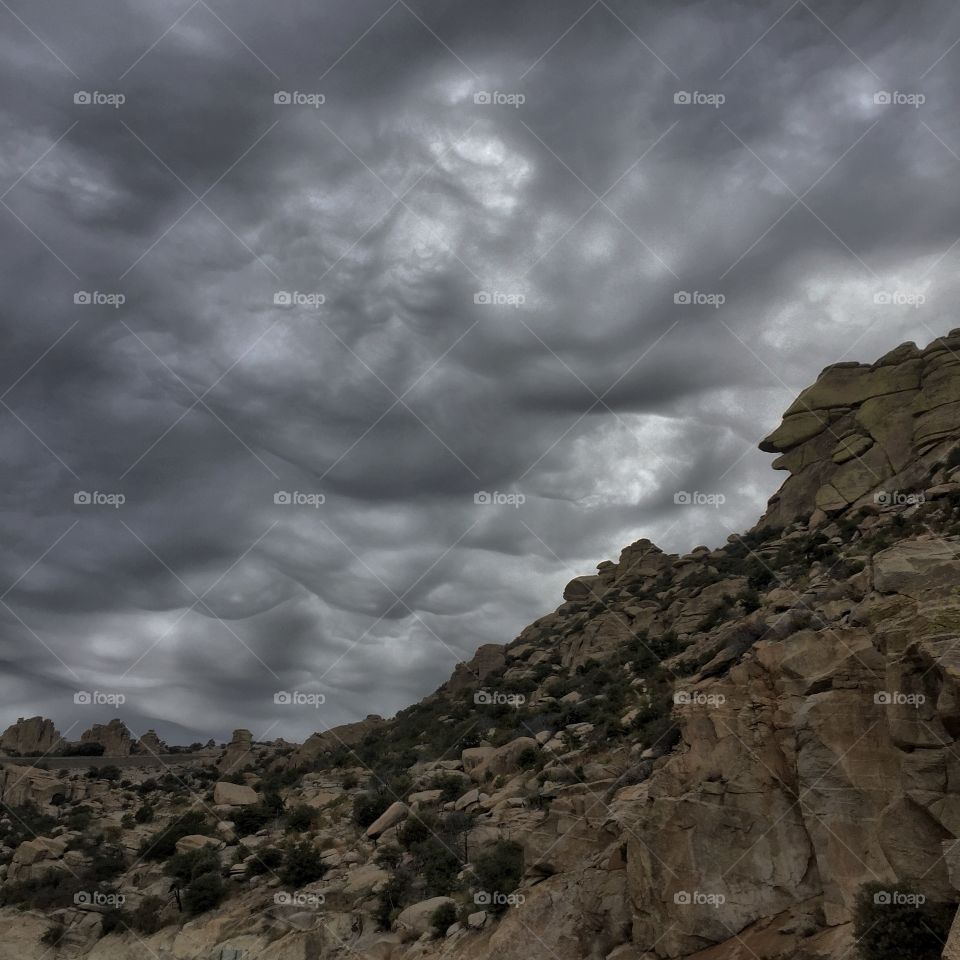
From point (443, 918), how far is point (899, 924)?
1480 centimetres

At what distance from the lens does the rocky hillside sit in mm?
14766

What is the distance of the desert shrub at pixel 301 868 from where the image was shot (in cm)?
3081

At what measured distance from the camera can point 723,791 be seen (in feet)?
57.7

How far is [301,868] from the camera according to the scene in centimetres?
3095

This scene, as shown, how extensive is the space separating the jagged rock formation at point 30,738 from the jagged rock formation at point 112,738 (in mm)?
3473

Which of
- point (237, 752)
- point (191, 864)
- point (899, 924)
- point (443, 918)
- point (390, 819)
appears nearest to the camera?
point (899, 924)

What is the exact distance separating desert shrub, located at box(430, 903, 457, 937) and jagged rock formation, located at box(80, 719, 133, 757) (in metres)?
75.2

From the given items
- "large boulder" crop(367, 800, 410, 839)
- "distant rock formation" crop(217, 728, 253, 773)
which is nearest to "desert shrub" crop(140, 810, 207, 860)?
"large boulder" crop(367, 800, 410, 839)

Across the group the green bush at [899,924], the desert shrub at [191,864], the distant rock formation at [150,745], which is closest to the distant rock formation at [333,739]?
the desert shrub at [191,864]

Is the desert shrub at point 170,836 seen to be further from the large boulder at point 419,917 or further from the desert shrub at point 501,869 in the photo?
the desert shrub at point 501,869

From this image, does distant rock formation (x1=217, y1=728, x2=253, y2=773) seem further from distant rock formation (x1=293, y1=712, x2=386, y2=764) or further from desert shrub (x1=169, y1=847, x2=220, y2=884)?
desert shrub (x1=169, y1=847, x2=220, y2=884)

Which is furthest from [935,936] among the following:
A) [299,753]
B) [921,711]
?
[299,753]

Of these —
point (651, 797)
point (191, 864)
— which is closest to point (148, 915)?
point (191, 864)

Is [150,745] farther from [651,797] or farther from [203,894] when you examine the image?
[651,797]
